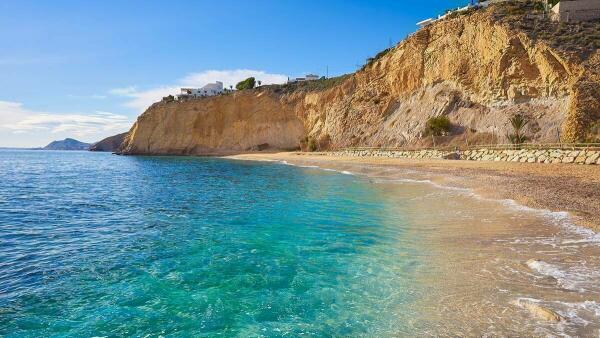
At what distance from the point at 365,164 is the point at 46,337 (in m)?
35.7

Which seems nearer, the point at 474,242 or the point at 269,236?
the point at 474,242

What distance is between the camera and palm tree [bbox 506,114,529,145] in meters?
32.8

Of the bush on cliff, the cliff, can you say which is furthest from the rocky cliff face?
the cliff

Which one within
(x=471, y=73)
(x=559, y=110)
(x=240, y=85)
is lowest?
(x=559, y=110)

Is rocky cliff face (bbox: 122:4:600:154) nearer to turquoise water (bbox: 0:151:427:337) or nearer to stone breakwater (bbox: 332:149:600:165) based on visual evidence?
stone breakwater (bbox: 332:149:600:165)

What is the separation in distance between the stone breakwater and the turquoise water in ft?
50.8

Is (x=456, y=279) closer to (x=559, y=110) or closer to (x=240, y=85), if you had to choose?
(x=559, y=110)

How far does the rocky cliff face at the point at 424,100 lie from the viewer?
116 ft

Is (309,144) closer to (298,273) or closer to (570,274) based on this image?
(298,273)

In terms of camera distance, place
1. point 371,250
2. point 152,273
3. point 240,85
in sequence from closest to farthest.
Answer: point 152,273, point 371,250, point 240,85

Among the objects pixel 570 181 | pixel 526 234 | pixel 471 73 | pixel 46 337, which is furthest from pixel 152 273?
pixel 471 73

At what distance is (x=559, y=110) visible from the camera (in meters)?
35.0

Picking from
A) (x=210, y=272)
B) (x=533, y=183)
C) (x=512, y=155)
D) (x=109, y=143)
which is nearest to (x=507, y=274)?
(x=210, y=272)

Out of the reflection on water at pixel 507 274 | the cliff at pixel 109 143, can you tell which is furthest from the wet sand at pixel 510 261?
the cliff at pixel 109 143
